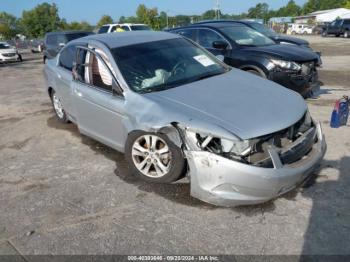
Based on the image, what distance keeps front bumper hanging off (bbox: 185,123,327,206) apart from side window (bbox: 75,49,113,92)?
166 centimetres

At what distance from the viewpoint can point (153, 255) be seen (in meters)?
2.81

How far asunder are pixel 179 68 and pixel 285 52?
10.6 feet

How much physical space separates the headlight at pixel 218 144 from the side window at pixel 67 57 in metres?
2.92

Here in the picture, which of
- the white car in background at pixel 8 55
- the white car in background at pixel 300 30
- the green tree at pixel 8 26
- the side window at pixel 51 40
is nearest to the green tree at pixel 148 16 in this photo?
the white car in background at pixel 300 30

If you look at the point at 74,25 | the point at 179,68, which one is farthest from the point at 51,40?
the point at 74,25

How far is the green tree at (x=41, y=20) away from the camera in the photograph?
75.6m

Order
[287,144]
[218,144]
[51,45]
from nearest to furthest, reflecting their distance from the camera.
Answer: [218,144], [287,144], [51,45]

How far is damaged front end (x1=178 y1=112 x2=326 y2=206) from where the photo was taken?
3.05 m

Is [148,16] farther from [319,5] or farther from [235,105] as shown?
[319,5]

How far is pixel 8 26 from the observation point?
270 feet

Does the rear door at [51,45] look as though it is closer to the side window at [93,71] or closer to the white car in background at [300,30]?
Answer: the side window at [93,71]

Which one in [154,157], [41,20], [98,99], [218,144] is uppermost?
[98,99]

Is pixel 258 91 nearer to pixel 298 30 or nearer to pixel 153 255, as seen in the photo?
pixel 153 255

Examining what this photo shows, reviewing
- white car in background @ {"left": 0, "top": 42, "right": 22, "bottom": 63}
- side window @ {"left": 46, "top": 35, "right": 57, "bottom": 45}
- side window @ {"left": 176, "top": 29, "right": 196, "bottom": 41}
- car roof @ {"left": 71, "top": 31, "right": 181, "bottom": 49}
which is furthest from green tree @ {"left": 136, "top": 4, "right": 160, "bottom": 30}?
car roof @ {"left": 71, "top": 31, "right": 181, "bottom": 49}
